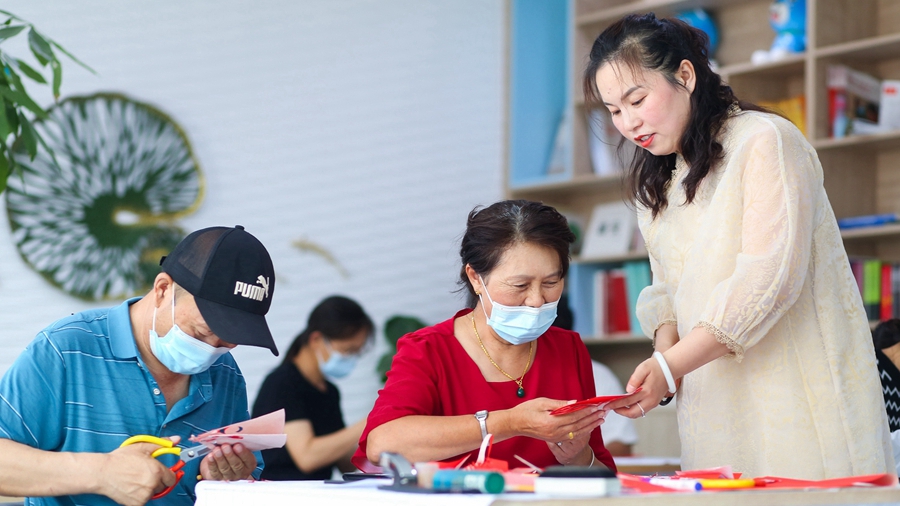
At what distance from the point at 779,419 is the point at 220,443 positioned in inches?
39.0

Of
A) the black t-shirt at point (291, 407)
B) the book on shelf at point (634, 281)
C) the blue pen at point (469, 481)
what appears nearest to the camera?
the blue pen at point (469, 481)

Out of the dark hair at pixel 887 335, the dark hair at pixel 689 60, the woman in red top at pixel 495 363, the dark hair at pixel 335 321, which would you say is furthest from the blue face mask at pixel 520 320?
the dark hair at pixel 335 321

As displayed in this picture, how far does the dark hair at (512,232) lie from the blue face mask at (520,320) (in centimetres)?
8

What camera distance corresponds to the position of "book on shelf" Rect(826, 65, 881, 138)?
3906 mm

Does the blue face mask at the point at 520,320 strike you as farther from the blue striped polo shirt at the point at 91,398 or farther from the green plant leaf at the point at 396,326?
the green plant leaf at the point at 396,326

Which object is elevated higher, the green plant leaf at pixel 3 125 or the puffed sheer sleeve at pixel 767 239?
the green plant leaf at pixel 3 125

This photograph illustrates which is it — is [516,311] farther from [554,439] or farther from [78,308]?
A: [78,308]

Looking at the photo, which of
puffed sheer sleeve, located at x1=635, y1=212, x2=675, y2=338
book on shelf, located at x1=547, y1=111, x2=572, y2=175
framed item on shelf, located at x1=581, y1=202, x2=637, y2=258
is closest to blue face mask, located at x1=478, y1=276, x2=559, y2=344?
puffed sheer sleeve, located at x1=635, y1=212, x2=675, y2=338

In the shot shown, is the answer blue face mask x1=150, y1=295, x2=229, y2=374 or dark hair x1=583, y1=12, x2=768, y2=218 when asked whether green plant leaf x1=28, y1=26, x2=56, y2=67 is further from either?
dark hair x1=583, y1=12, x2=768, y2=218

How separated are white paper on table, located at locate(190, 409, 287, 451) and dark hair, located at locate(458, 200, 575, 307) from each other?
0.51 metres

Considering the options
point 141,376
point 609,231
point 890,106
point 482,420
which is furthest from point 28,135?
point 890,106

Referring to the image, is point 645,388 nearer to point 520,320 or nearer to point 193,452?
point 520,320

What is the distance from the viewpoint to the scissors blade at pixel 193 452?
164 centimetres

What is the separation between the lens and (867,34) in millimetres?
4109
